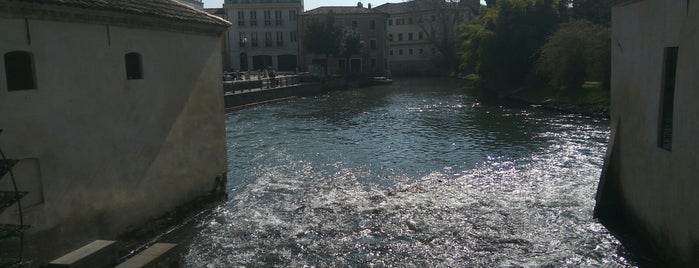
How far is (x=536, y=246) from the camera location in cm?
1035

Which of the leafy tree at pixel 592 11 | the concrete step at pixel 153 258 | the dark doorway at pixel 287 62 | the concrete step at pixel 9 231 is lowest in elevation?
the concrete step at pixel 153 258

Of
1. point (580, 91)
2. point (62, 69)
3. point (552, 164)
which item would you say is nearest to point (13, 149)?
point (62, 69)

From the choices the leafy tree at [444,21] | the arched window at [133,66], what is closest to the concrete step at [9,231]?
the arched window at [133,66]

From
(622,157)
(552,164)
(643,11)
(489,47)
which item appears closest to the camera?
(643,11)

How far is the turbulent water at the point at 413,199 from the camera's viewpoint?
33.6 ft

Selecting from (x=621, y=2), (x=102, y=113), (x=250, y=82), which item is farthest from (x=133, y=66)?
(x=250, y=82)

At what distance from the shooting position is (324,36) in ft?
210

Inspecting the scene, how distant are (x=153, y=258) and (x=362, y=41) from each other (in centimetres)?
6870

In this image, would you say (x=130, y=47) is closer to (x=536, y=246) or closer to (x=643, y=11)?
(x=536, y=246)

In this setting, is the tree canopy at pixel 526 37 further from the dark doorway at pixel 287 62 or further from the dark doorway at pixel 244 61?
the dark doorway at pixel 244 61

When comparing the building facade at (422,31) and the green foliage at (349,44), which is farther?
the building facade at (422,31)

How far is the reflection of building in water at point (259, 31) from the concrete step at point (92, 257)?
66.0 meters

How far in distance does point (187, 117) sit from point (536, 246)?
7892 millimetres

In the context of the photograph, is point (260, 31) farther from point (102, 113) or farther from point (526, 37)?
point (102, 113)
